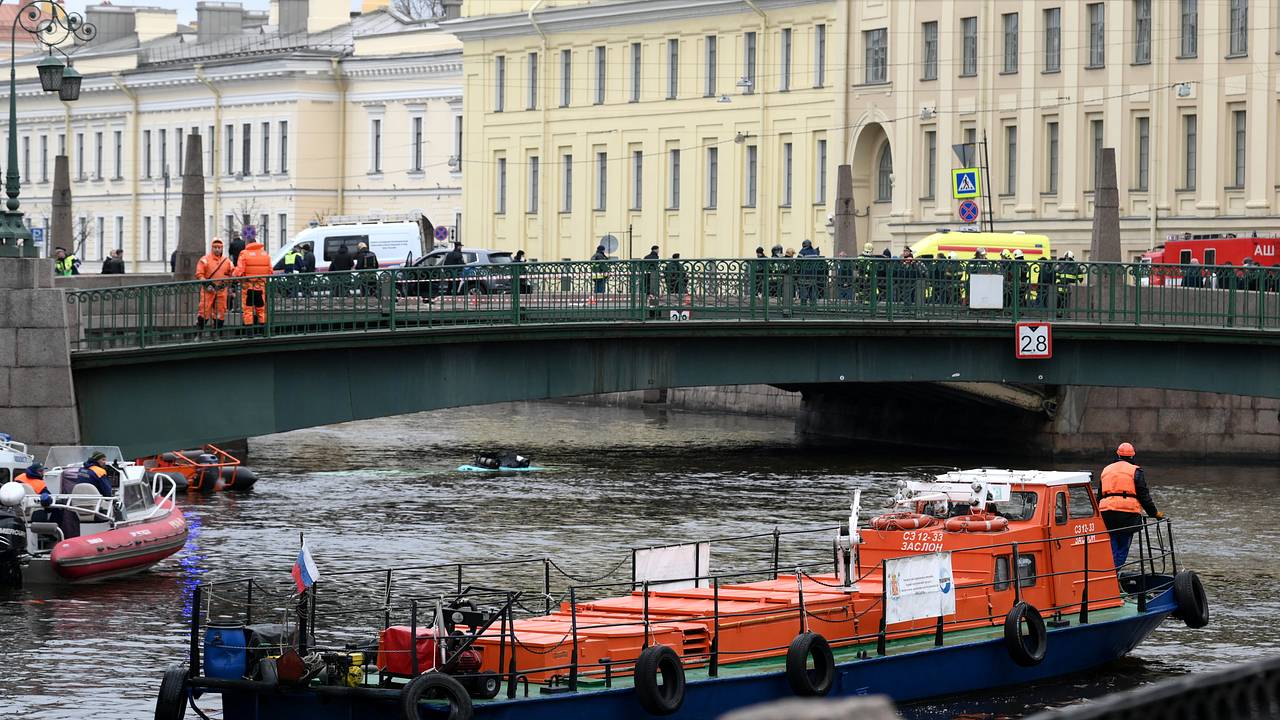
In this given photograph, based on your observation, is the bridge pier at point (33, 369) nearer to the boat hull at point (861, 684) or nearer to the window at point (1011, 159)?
the boat hull at point (861, 684)

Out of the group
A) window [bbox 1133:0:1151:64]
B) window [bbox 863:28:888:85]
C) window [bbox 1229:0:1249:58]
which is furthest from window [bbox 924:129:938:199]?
window [bbox 1229:0:1249:58]

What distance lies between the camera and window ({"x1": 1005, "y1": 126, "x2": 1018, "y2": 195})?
69.0 metres

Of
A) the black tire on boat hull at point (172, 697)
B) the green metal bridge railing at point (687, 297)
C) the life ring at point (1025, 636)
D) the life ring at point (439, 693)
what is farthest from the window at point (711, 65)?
the life ring at point (439, 693)

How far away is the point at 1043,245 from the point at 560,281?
76.5ft

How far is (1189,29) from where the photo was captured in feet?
207

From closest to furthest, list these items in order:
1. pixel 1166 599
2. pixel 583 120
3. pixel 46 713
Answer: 1. pixel 46 713
2. pixel 1166 599
3. pixel 583 120

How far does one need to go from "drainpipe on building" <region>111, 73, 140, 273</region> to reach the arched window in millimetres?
42431

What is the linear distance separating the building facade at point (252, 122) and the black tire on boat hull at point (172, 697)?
69.6 metres

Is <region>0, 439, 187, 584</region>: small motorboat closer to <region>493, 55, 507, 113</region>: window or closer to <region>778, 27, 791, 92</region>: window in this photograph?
<region>778, 27, 791, 92</region>: window

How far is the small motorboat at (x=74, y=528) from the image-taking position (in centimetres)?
2994

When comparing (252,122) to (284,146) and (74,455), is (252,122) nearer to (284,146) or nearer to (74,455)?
(284,146)

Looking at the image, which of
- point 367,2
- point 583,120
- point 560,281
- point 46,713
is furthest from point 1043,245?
point 367,2

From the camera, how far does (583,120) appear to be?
8525 centimetres

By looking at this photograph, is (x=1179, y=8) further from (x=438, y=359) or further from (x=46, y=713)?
(x=46, y=713)
